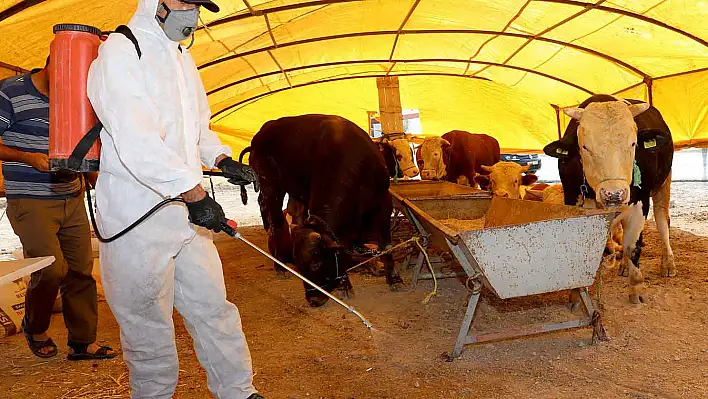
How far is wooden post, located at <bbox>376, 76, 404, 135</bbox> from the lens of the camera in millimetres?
12312

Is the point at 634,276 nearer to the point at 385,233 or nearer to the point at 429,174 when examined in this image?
the point at 385,233

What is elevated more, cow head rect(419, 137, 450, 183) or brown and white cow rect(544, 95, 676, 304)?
brown and white cow rect(544, 95, 676, 304)

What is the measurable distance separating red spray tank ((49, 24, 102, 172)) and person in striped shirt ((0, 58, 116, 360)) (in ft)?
4.57

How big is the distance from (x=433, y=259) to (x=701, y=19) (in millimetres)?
4783

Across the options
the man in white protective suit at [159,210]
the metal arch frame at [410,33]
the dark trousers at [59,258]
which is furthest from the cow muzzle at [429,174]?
the man in white protective suit at [159,210]

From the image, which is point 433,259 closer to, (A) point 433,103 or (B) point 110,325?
(B) point 110,325

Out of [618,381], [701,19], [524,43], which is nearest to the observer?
[618,381]

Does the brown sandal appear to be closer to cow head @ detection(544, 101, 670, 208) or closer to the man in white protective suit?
the man in white protective suit

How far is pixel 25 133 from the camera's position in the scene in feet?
13.1

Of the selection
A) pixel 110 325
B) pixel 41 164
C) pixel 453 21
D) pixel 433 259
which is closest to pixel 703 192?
pixel 453 21

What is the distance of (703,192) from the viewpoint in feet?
45.3

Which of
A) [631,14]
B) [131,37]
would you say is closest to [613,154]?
[131,37]

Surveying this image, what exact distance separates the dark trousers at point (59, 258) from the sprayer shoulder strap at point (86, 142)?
A: 1.80 meters

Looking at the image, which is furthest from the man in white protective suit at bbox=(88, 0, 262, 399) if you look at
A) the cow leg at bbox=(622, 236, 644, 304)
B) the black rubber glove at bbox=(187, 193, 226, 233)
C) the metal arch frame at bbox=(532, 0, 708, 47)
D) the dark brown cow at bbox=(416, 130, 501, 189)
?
the dark brown cow at bbox=(416, 130, 501, 189)
